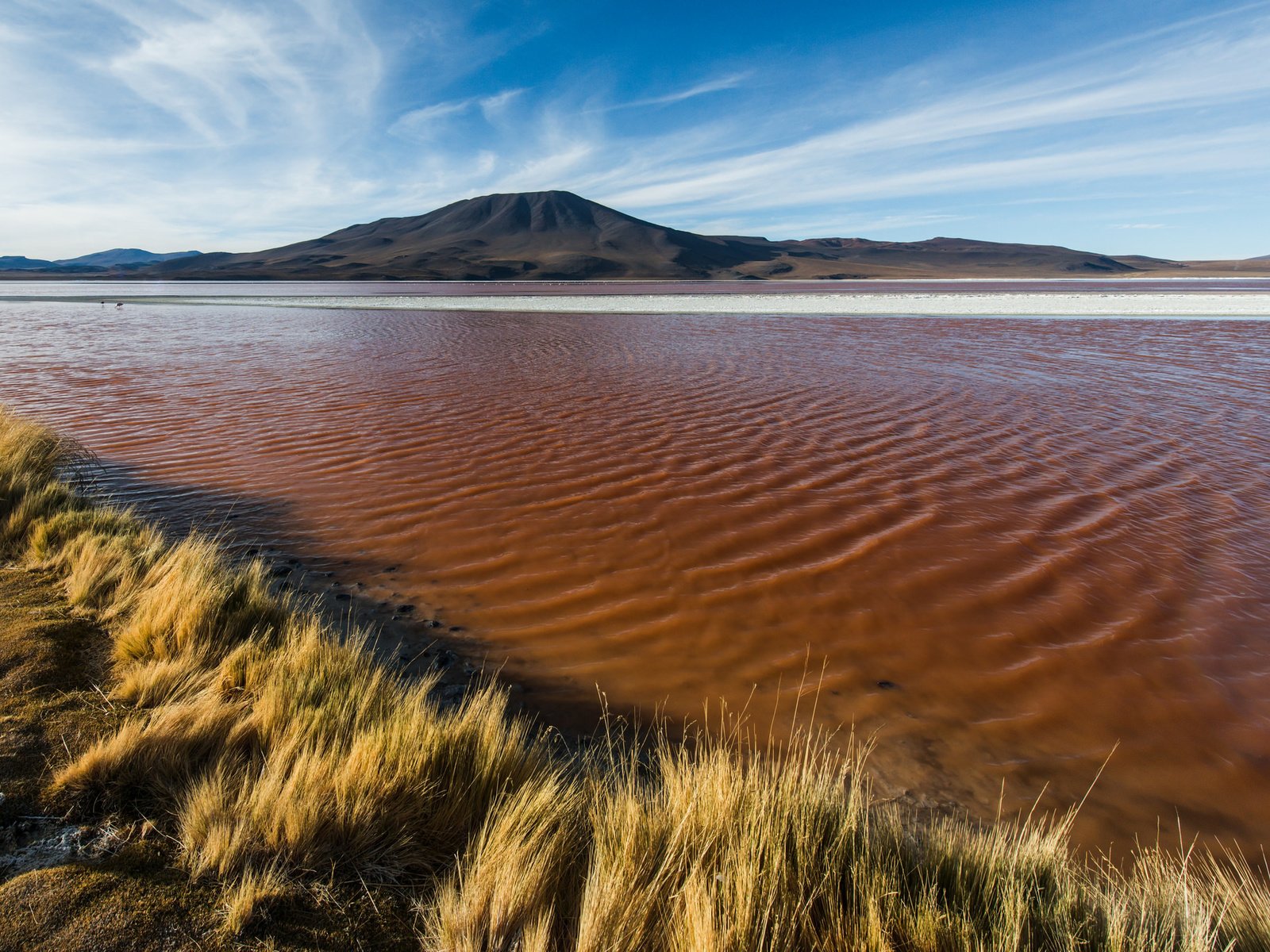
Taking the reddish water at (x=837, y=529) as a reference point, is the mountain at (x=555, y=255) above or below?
above

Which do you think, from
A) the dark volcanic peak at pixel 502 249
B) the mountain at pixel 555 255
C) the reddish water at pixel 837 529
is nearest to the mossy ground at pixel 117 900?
the reddish water at pixel 837 529

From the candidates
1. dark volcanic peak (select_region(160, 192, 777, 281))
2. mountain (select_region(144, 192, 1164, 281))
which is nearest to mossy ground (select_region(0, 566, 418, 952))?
mountain (select_region(144, 192, 1164, 281))

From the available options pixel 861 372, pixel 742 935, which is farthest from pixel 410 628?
pixel 861 372

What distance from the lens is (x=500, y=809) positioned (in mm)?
2188

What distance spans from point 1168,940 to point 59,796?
3500 mm

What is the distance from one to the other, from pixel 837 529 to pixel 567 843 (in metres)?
3.86

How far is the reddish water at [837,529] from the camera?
3.27 metres

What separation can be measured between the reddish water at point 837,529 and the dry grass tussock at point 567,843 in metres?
0.64

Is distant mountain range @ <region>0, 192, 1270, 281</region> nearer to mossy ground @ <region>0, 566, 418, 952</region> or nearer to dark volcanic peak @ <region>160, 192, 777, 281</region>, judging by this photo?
dark volcanic peak @ <region>160, 192, 777, 281</region>

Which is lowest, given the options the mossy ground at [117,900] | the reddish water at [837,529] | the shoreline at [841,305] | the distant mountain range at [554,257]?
the reddish water at [837,529]

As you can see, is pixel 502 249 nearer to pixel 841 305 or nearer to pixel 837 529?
pixel 841 305

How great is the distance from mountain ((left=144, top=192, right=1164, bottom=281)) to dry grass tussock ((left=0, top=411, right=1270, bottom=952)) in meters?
86.5

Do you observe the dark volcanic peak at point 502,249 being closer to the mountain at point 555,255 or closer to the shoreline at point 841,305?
the mountain at point 555,255

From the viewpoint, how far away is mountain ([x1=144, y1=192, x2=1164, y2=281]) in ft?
354
